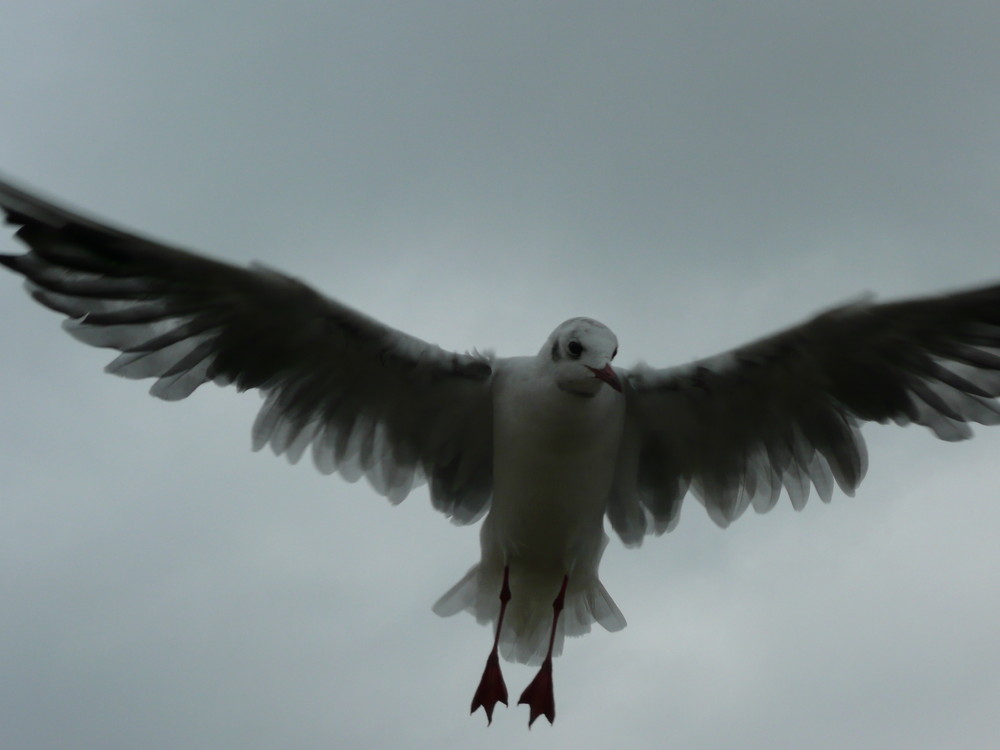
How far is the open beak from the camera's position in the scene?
997cm

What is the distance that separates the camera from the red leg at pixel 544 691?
11117mm

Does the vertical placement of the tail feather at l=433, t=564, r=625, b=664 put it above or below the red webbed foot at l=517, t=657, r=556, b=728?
above

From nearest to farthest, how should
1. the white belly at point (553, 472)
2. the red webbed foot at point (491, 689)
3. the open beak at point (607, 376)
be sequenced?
the open beak at point (607, 376) < the white belly at point (553, 472) < the red webbed foot at point (491, 689)

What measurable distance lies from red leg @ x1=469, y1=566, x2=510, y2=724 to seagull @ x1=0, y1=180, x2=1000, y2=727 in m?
0.01

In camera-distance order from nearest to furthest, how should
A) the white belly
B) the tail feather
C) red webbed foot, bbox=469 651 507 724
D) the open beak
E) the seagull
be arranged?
1. the open beak
2. the seagull
3. the white belly
4. red webbed foot, bbox=469 651 507 724
5. the tail feather

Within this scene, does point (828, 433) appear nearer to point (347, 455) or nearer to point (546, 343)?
point (546, 343)

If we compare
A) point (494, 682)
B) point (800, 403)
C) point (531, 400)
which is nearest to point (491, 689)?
point (494, 682)

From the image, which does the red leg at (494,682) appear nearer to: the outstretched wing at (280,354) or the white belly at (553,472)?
the white belly at (553,472)

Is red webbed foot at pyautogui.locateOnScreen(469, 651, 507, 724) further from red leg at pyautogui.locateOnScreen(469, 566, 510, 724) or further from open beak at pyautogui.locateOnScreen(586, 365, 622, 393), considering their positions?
open beak at pyautogui.locateOnScreen(586, 365, 622, 393)

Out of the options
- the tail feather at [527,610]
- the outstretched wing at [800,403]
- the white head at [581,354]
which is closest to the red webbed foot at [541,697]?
the tail feather at [527,610]

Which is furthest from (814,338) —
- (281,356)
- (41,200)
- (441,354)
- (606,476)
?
(41,200)

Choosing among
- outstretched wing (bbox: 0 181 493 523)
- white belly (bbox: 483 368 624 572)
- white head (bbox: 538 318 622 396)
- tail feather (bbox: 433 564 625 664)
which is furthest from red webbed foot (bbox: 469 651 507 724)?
white head (bbox: 538 318 622 396)

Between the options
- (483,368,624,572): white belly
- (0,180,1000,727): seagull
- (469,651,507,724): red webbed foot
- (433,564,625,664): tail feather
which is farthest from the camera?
(433,564,625,664): tail feather

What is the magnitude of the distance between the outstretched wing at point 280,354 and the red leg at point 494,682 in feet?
2.22
